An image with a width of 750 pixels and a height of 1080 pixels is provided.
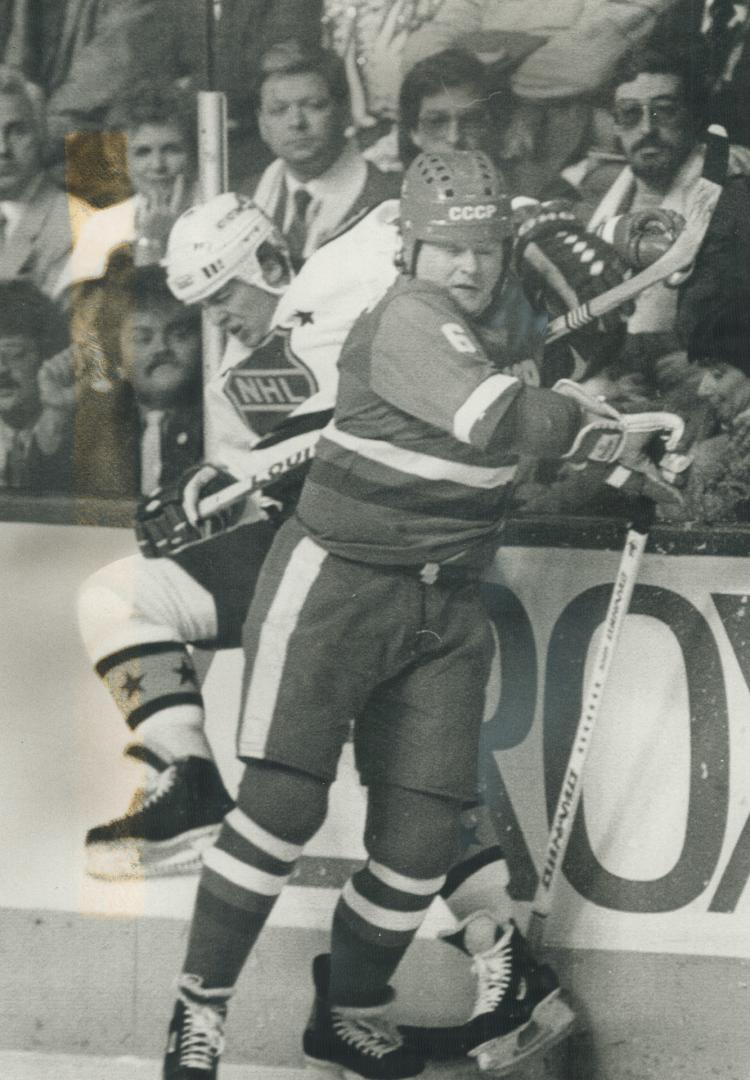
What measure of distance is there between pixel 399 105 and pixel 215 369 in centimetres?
66

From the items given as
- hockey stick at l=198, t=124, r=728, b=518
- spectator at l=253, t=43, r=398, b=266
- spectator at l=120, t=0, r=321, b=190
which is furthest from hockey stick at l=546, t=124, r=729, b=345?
spectator at l=120, t=0, r=321, b=190

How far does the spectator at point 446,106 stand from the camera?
3070mm

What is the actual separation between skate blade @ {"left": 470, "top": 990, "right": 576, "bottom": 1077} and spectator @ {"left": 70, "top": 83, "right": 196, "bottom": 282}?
1.83 meters

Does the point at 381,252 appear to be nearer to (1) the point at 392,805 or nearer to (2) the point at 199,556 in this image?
(2) the point at 199,556

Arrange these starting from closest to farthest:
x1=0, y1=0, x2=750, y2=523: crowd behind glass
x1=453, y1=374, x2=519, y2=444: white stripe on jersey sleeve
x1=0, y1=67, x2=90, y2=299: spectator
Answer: x1=453, y1=374, x2=519, y2=444: white stripe on jersey sleeve, x1=0, y1=0, x2=750, y2=523: crowd behind glass, x1=0, y1=67, x2=90, y2=299: spectator

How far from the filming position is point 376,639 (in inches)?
121

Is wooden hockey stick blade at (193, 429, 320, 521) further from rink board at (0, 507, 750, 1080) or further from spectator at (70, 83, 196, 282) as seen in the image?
spectator at (70, 83, 196, 282)

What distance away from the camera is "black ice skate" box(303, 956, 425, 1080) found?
330 cm

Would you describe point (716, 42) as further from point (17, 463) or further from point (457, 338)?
point (17, 463)

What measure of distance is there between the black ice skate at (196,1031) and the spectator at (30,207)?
152 cm

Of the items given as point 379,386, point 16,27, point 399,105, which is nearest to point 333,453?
point 379,386

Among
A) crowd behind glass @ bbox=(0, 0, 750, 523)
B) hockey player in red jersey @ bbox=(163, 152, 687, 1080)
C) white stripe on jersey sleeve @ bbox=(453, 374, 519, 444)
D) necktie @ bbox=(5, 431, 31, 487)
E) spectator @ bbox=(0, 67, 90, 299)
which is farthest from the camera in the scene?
necktie @ bbox=(5, 431, 31, 487)

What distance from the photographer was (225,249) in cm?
316

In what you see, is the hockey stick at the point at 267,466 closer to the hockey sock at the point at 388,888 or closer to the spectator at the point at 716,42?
the hockey sock at the point at 388,888
